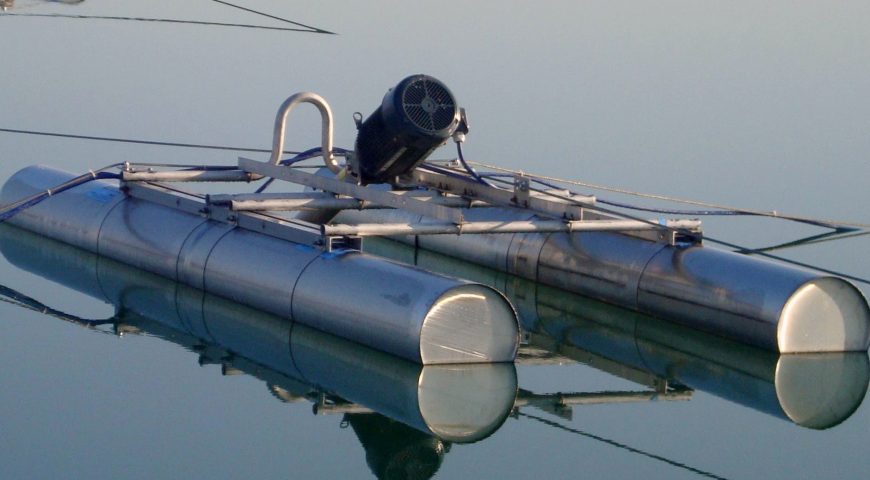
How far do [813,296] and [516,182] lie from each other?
2.13m

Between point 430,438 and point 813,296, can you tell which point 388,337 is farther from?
point 813,296

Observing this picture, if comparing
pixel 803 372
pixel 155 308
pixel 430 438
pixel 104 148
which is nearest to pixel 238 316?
pixel 155 308

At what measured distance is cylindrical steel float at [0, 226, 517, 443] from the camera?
30.7 ft

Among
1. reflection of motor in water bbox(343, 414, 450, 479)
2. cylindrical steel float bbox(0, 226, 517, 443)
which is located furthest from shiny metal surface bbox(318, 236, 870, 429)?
reflection of motor in water bbox(343, 414, 450, 479)

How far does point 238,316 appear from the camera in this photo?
11.1 m

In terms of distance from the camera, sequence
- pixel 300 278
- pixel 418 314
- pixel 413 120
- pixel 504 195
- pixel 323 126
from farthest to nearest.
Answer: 1. pixel 323 126
2. pixel 504 195
3. pixel 413 120
4. pixel 300 278
5. pixel 418 314

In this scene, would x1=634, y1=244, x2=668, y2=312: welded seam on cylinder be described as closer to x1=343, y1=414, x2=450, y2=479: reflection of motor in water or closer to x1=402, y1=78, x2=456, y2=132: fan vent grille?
x1=402, y1=78, x2=456, y2=132: fan vent grille

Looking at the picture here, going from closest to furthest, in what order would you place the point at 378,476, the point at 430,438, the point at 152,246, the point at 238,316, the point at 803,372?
the point at 378,476 → the point at 430,438 → the point at 803,372 → the point at 238,316 → the point at 152,246

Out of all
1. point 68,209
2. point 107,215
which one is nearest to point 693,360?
point 107,215

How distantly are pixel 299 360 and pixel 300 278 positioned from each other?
620 millimetres

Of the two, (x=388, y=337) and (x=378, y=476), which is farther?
(x=388, y=337)

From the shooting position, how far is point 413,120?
11070 millimetres

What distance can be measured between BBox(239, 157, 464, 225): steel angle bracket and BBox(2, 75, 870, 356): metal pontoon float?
1 centimetres

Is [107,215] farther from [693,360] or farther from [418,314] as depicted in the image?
[693,360]
